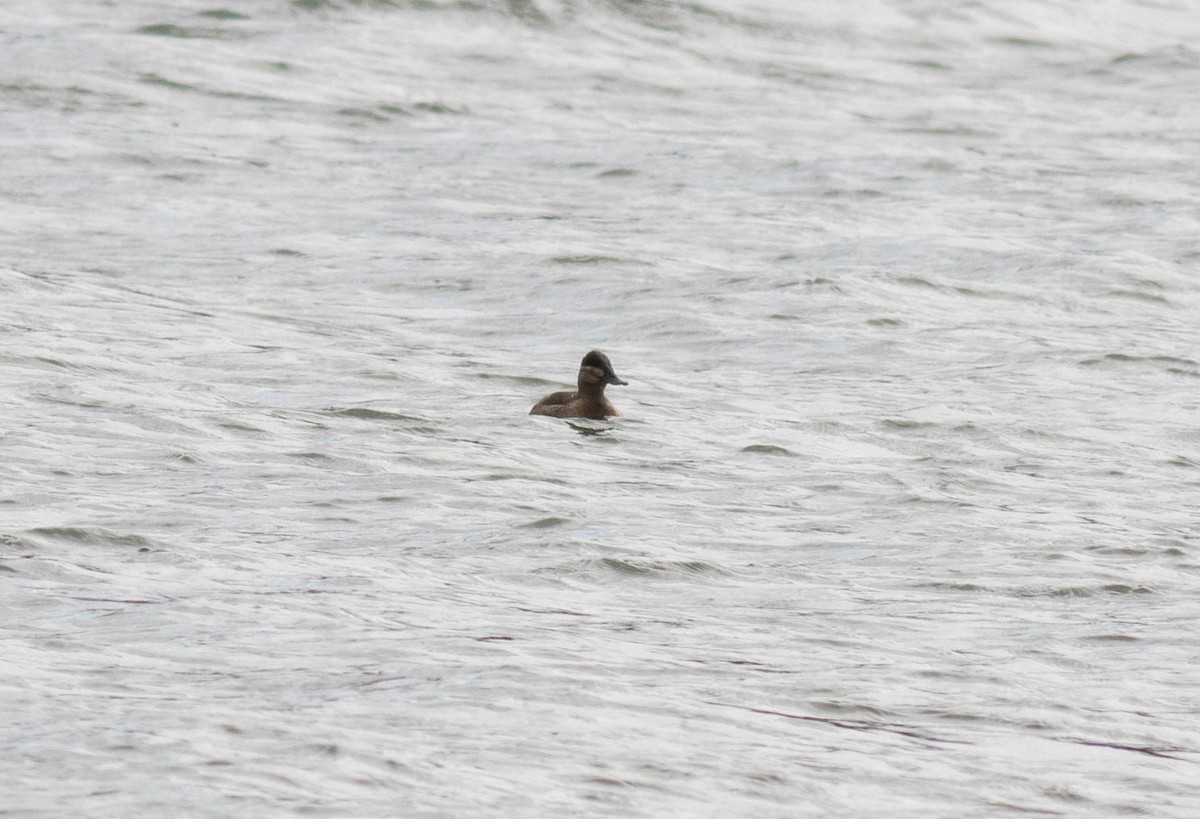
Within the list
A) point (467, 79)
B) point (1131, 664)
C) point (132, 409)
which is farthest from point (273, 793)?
point (467, 79)

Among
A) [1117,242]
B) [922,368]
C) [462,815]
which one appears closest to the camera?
[462,815]

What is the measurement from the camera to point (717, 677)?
8.71 meters

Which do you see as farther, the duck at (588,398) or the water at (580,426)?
the duck at (588,398)

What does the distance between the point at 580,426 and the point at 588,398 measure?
229mm

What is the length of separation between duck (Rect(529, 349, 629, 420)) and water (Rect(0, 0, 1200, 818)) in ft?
0.53

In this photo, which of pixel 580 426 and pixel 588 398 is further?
pixel 588 398

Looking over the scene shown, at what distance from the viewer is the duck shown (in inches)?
544

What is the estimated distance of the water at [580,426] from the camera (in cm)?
800

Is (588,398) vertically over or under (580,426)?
over

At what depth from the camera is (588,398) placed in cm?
1392

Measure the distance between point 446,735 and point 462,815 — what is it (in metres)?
0.67

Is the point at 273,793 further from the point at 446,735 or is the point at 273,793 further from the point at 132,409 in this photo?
the point at 132,409

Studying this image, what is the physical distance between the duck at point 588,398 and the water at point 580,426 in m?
0.16

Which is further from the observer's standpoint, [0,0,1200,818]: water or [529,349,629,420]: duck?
[529,349,629,420]: duck
